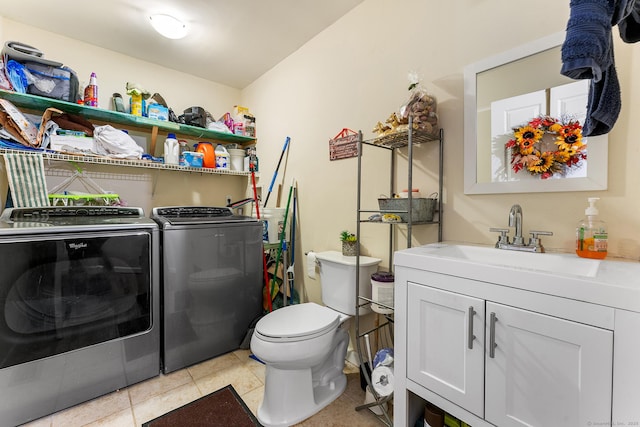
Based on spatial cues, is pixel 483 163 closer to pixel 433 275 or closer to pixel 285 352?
pixel 433 275

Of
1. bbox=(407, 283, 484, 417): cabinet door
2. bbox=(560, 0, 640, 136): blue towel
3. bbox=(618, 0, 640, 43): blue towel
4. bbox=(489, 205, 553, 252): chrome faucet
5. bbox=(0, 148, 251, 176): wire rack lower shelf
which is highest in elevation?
bbox=(618, 0, 640, 43): blue towel

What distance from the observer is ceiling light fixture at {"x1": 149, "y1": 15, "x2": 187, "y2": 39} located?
1965 millimetres

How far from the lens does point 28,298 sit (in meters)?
1.45

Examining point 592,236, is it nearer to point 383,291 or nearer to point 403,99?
point 383,291

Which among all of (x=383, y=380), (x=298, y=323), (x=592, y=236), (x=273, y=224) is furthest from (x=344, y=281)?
(x=592, y=236)

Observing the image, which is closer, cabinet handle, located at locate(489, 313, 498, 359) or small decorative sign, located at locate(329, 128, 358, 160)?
cabinet handle, located at locate(489, 313, 498, 359)

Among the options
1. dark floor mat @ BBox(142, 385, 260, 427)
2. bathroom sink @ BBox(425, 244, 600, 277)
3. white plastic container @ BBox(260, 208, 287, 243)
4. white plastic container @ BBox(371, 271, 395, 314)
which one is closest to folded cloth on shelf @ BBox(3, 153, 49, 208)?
white plastic container @ BBox(260, 208, 287, 243)

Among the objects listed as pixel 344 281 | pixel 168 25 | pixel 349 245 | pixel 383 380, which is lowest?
pixel 383 380

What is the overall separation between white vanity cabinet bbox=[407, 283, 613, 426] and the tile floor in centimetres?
66

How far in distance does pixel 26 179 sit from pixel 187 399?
186 centimetres

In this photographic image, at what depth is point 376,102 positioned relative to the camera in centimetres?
184

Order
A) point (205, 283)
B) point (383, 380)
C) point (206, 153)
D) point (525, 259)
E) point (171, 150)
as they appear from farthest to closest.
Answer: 1. point (206, 153)
2. point (171, 150)
3. point (205, 283)
4. point (383, 380)
5. point (525, 259)

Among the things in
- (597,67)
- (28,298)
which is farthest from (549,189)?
(28,298)

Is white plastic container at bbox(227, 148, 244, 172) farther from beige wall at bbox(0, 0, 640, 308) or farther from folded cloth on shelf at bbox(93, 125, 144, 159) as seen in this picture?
folded cloth on shelf at bbox(93, 125, 144, 159)
